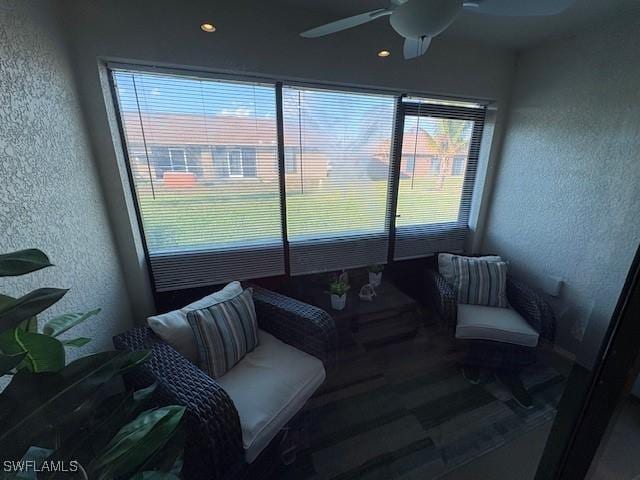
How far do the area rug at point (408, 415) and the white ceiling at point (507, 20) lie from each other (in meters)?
1.91

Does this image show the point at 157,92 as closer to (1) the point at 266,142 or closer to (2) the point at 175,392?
(1) the point at 266,142

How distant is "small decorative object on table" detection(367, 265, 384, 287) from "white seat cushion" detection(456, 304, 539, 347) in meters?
0.67

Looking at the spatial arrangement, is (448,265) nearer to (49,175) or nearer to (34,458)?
(34,458)

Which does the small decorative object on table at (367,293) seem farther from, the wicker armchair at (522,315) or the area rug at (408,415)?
the wicker armchair at (522,315)

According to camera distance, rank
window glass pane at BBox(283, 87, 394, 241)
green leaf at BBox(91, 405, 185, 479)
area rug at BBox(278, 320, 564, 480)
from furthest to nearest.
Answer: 1. window glass pane at BBox(283, 87, 394, 241)
2. area rug at BBox(278, 320, 564, 480)
3. green leaf at BBox(91, 405, 185, 479)

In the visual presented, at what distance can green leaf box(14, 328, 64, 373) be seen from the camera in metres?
0.48

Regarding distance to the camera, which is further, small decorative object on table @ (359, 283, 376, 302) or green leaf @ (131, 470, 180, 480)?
small decorative object on table @ (359, 283, 376, 302)

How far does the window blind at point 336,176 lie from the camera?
1771mm

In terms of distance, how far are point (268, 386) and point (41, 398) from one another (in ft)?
2.73

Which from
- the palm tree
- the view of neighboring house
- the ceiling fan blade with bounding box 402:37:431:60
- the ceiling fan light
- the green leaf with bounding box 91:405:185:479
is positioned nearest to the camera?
the green leaf with bounding box 91:405:185:479

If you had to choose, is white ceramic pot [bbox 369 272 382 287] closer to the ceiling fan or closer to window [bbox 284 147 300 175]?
window [bbox 284 147 300 175]

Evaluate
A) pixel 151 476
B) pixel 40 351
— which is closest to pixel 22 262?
pixel 40 351

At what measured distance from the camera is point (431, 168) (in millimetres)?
2148

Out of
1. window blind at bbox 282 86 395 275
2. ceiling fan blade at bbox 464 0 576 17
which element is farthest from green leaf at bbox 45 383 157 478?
ceiling fan blade at bbox 464 0 576 17
